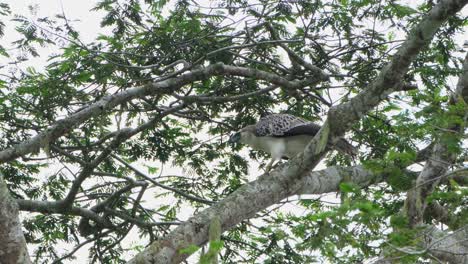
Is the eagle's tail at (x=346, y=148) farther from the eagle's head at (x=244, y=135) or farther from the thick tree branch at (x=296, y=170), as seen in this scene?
the eagle's head at (x=244, y=135)

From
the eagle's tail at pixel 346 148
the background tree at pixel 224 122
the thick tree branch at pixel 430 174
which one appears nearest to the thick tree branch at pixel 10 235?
the background tree at pixel 224 122

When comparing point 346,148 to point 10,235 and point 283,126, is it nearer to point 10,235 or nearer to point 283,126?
point 283,126

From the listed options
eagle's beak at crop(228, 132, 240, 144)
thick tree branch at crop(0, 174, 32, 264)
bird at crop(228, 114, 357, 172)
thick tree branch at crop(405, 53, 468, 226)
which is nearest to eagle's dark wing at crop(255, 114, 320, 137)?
bird at crop(228, 114, 357, 172)

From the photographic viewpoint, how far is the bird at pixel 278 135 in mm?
6926

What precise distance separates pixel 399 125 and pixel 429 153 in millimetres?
985

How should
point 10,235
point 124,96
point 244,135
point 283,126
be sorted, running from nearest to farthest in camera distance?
point 10,235 < point 124,96 < point 283,126 < point 244,135

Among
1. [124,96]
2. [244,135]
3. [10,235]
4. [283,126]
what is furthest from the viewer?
[244,135]

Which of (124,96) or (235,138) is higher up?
(235,138)

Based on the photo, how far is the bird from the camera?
693 cm

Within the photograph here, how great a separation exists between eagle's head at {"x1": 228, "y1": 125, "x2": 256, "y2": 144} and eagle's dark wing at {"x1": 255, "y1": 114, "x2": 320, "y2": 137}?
6cm

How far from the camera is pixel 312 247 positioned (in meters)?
4.49

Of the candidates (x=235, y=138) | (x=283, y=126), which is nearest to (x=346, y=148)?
(x=283, y=126)

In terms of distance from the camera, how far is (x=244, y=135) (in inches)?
290

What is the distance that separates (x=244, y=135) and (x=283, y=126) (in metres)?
0.50
